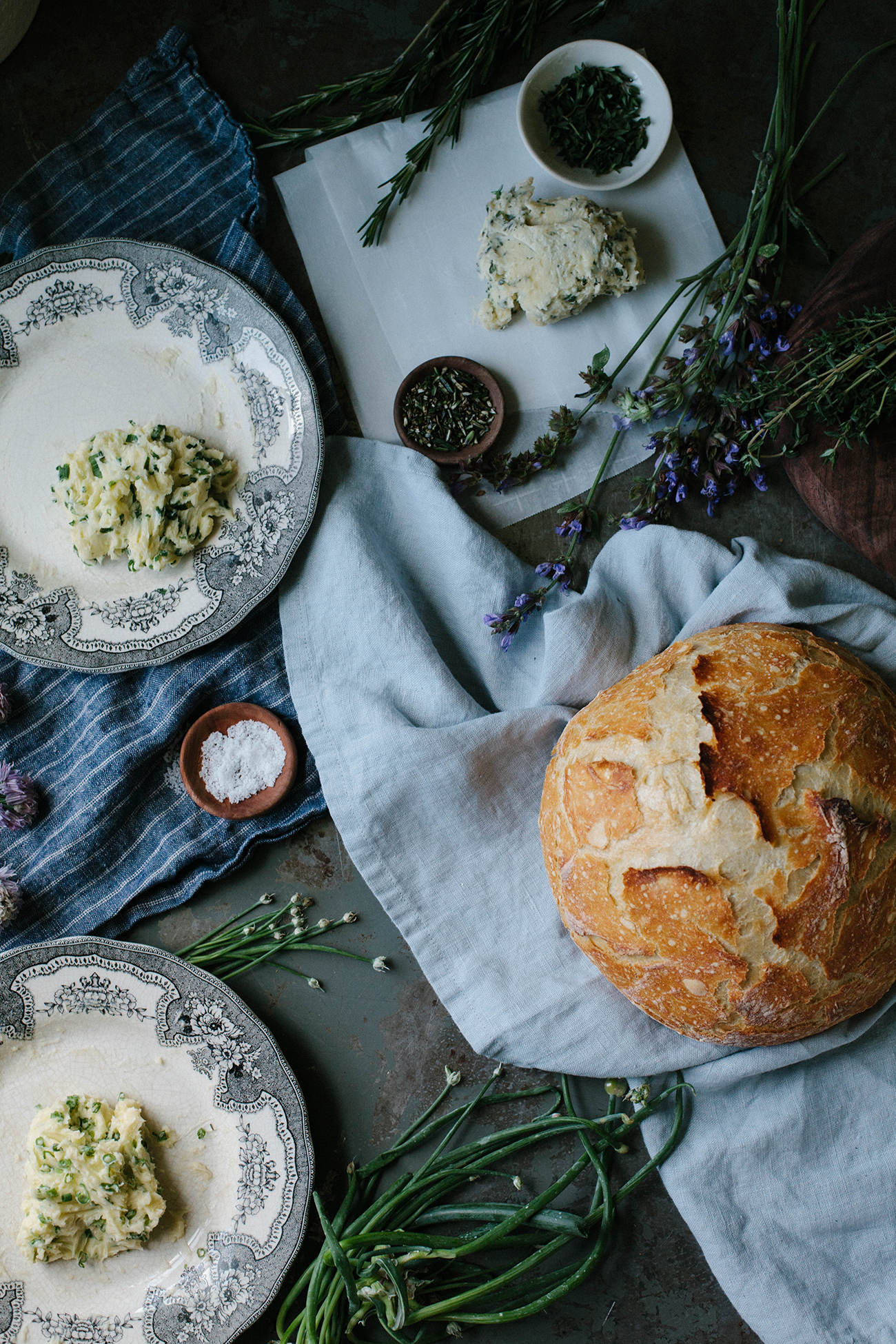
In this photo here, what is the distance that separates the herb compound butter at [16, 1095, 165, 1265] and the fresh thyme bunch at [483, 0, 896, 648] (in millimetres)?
1165

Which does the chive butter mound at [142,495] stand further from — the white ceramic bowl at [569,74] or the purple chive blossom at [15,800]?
the white ceramic bowl at [569,74]

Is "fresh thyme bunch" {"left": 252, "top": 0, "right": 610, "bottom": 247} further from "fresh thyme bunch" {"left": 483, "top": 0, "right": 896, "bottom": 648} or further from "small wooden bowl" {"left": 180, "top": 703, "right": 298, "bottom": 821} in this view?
"small wooden bowl" {"left": 180, "top": 703, "right": 298, "bottom": 821}

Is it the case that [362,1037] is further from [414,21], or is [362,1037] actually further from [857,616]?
[414,21]

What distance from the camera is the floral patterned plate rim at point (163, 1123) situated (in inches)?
63.0

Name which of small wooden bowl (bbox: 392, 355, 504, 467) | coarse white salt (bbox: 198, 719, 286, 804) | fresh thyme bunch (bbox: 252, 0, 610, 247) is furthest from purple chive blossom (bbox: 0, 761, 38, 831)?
fresh thyme bunch (bbox: 252, 0, 610, 247)

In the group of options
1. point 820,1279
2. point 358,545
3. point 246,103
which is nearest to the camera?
point 820,1279

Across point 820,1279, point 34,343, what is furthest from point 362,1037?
point 34,343

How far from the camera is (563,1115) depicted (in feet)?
5.31

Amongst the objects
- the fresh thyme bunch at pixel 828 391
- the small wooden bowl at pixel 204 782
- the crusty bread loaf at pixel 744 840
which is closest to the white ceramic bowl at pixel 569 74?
the fresh thyme bunch at pixel 828 391

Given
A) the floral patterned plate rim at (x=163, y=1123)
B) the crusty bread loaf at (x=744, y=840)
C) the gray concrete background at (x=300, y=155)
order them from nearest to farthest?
the crusty bread loaf at (x=744, y=840) → the floral patterned plate rim at (x=163, y=1123) → the gray concrete background at (x=300, y=155)

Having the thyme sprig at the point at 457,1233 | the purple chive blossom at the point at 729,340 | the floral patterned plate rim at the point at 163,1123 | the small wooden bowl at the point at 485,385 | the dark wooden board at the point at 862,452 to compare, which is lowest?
the thyme sprig at the point at 457,1233

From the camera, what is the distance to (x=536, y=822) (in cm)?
165

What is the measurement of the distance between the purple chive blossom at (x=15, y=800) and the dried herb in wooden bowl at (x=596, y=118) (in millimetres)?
1624

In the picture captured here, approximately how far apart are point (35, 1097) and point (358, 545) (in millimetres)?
1210
